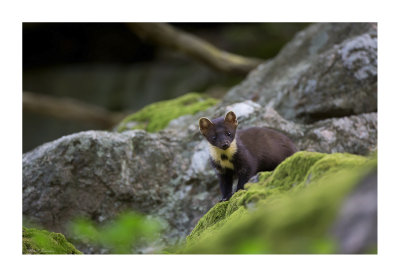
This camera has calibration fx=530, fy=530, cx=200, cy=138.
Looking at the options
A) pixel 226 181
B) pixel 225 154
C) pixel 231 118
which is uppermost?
pixel 231 118

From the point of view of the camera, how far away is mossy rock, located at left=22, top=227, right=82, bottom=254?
380 cm

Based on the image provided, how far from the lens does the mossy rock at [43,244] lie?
3.80 metres

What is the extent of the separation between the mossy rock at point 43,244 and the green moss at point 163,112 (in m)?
2.94

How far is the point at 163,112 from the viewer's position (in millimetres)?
7230

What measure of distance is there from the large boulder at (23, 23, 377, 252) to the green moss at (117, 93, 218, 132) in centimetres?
42

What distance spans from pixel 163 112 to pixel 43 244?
3.67m

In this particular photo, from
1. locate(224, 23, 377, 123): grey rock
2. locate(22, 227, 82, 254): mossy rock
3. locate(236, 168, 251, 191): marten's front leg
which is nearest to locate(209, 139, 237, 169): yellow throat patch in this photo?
locate(236, 168, 251, 191): marten's front leg

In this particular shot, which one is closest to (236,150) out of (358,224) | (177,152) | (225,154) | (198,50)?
(225,154)

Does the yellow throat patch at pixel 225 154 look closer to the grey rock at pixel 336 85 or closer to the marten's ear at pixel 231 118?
the marten's ear at pixel 231 118

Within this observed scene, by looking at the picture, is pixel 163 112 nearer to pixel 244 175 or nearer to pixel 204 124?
pixel 204 124

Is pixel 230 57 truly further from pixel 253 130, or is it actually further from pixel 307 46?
pixel 253 130

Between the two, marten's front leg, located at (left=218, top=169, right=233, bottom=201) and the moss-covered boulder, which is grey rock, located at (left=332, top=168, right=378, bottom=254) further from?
marten's front leg, located at (left=218, top=169, right=233, bottom=201)

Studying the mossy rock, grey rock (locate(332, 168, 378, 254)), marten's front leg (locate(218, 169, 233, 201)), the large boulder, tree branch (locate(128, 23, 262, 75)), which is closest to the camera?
grey rock (locate(332, 168, 378, 254))
